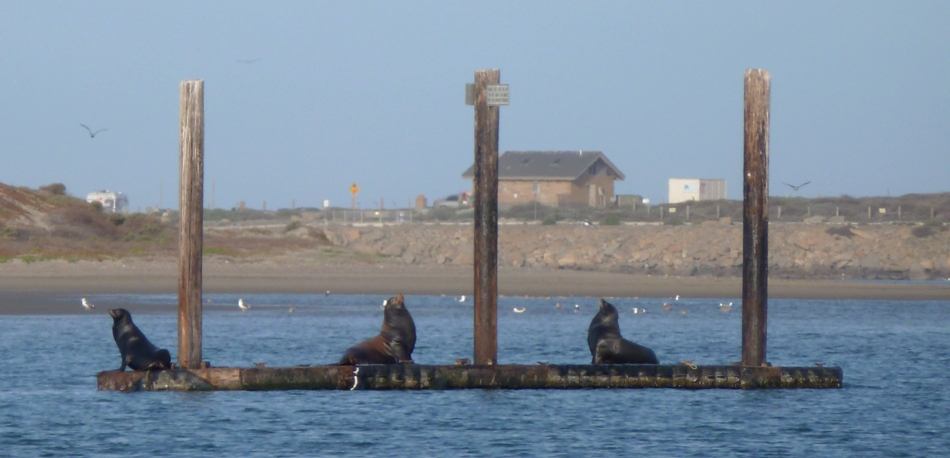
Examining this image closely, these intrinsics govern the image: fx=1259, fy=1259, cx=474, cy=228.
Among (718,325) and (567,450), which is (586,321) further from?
(567,450)

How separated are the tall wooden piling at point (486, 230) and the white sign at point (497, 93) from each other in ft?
0.44

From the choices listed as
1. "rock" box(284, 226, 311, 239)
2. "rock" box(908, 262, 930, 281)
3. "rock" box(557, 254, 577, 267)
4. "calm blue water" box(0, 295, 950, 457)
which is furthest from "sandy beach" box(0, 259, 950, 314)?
"calm blue water" box(0, 295, 950, 457)

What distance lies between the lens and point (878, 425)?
1236 cm

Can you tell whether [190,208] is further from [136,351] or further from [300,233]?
[300,233]

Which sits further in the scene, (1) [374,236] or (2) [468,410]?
(1) [374,236]

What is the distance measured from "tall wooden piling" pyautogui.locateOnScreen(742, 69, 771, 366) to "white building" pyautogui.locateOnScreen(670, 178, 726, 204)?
53.9 m

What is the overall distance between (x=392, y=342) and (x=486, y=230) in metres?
1.64

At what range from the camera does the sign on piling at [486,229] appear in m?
13.5

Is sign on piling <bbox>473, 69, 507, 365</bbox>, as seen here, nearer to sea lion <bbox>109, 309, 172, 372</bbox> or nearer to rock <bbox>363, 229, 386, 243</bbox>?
sea lion <bbox>109, 309, 172, 372</bbox>

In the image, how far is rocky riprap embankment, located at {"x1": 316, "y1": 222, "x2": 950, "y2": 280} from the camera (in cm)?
3912

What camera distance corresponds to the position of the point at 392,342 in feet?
45.7

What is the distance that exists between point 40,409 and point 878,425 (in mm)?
8284

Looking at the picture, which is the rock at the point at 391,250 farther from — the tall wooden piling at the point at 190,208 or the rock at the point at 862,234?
the tall wooden piling at the point at 190,208

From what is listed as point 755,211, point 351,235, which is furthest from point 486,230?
point 351,235
